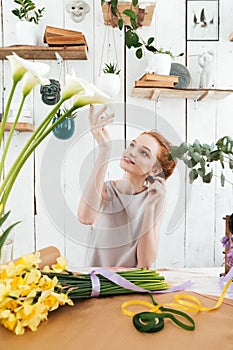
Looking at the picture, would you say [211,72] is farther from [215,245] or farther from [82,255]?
[82,255]

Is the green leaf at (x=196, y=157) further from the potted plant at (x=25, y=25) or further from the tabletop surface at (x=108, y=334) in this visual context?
the potted plant at (x=25, y=25)

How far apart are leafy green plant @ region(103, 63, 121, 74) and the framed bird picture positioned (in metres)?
0.42

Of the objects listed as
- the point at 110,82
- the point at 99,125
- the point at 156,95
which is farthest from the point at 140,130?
the point at 99,125

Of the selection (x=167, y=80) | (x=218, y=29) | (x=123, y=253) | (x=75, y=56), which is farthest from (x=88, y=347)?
(x=218, y=29)

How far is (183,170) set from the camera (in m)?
2.86

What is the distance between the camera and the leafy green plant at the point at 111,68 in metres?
2.69

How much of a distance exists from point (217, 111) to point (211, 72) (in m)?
0.24

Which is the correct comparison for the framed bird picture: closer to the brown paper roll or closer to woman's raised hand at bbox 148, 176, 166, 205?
woman's raised hand at bbox 148, 176, 166, 205

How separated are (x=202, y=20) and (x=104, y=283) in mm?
2175

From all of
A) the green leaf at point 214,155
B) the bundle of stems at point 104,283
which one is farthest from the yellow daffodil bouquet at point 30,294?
the green leaf at point 214,155

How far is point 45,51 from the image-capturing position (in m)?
2.64

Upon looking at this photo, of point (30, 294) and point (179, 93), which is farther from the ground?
point (179, 93)

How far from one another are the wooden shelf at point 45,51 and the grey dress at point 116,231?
3.10 ft

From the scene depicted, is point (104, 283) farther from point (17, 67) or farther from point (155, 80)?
point (155, 80)
